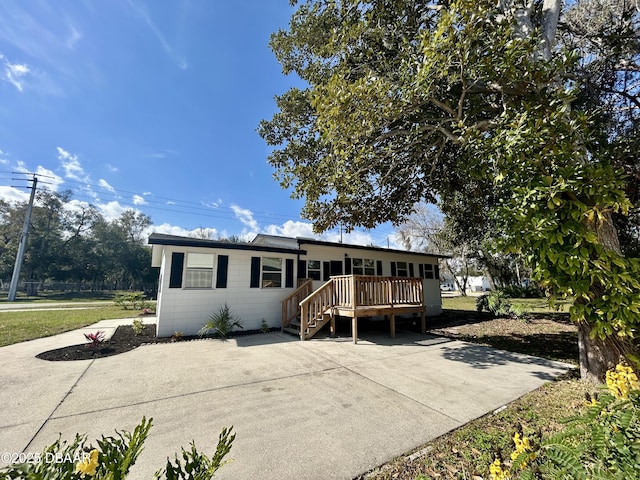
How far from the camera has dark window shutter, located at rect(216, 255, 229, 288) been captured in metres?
9.25

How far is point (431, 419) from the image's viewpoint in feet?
11.5

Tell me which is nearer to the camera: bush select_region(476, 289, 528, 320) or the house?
the house

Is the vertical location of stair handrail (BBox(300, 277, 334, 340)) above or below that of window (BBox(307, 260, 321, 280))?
below

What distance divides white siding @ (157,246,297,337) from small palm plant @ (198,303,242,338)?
0.15 m

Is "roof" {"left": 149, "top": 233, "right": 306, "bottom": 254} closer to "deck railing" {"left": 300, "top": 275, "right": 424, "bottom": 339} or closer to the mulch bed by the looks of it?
"deck railing" {"left": 300, "top": 275, "right": 424, "bottom": 339}

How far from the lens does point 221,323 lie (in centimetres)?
859

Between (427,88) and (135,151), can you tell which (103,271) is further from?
(427,88)

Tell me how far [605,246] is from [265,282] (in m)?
9.06

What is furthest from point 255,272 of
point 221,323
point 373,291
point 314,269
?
point 373,291

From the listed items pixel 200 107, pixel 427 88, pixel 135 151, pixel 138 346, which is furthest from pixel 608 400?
pixel 135 151

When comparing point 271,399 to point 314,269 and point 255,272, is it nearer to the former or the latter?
point 255,272

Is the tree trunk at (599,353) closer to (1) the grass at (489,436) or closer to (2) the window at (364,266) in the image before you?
(1) the grass at (489,436)

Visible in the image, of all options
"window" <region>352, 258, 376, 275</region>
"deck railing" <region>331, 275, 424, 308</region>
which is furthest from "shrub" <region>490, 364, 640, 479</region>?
"window" <region>352, 258, 376, 275</region>

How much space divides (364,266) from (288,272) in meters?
3.93
